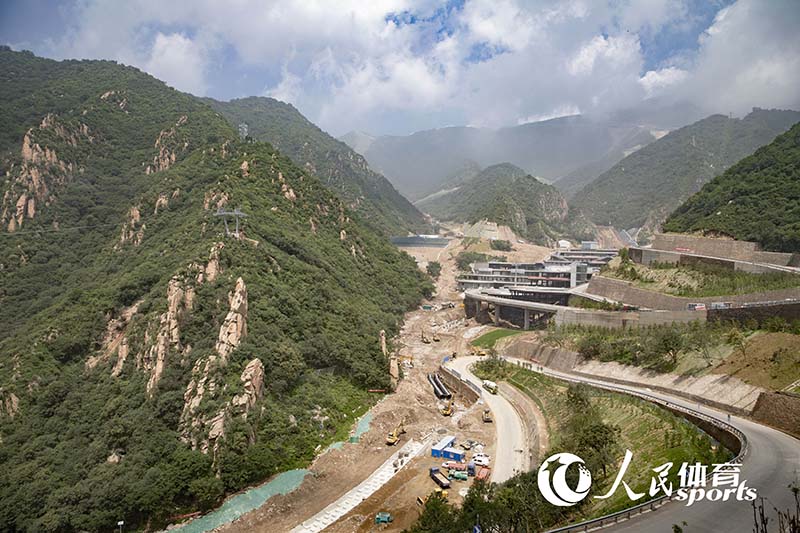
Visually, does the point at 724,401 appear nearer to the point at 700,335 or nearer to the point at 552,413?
the point at 700,335

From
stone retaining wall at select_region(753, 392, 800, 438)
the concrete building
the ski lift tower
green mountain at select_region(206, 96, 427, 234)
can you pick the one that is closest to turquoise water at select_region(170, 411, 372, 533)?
the ski lift tower

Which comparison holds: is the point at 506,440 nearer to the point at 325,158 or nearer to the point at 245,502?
the point at 245,502

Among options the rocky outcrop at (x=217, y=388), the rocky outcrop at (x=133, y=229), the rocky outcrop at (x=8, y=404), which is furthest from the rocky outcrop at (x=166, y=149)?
the rocky outcrop at (x=8, y=404)

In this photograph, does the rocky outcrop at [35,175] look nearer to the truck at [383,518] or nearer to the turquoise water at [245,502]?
the turquoise water at [245,502]

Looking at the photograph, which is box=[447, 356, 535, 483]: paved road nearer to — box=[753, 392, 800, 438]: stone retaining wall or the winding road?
the winding road

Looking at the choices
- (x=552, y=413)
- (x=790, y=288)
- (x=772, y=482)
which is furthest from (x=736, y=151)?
(x=772, y=482)
